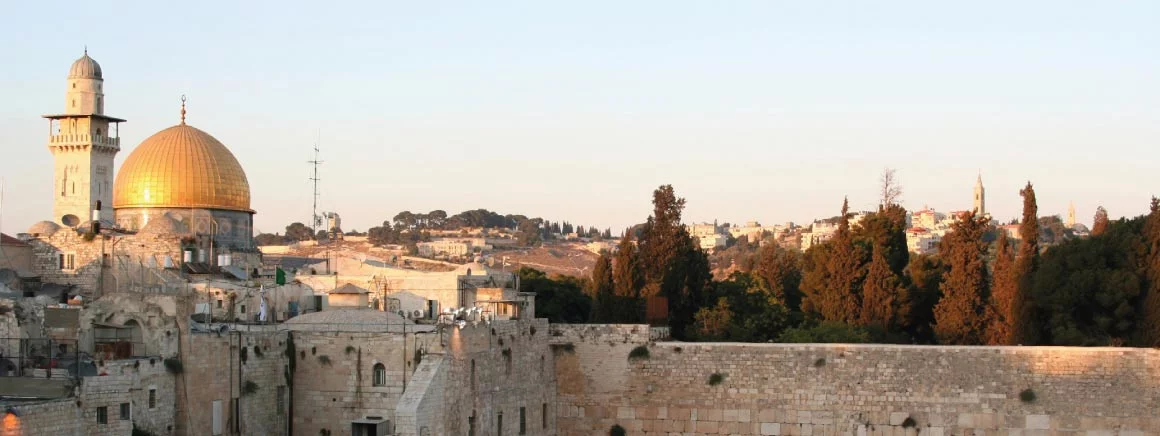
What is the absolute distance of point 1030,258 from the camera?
37000 mm

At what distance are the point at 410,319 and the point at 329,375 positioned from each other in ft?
10.8

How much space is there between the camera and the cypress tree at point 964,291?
3722 centimetres

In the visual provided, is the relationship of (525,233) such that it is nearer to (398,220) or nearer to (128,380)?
(398,220)

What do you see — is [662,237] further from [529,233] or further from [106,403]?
[529,233]

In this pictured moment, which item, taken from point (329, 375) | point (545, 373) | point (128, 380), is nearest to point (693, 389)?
point (545, 373)

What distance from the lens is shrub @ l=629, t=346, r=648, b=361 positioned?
3388 centimetres

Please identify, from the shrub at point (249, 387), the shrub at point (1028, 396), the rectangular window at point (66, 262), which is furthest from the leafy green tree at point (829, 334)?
the rectangular window at point (66, 262)

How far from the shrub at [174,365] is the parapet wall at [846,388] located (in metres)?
10.5

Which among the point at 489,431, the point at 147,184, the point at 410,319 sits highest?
the point at 147,184

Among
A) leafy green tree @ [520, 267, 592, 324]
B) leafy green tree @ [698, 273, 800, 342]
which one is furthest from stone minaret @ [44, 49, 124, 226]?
leafy green tree @ [698, 273, 800, 342]

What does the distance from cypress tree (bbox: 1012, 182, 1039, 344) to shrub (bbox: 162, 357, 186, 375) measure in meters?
19.5

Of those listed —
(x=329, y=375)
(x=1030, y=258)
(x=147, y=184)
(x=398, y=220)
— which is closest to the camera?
(x=329, y=375)

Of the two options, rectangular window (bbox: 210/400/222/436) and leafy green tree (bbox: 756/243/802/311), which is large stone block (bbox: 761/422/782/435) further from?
rectangular window (bbox: 210/400/222/436)

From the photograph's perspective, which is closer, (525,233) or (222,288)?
(222,288)
